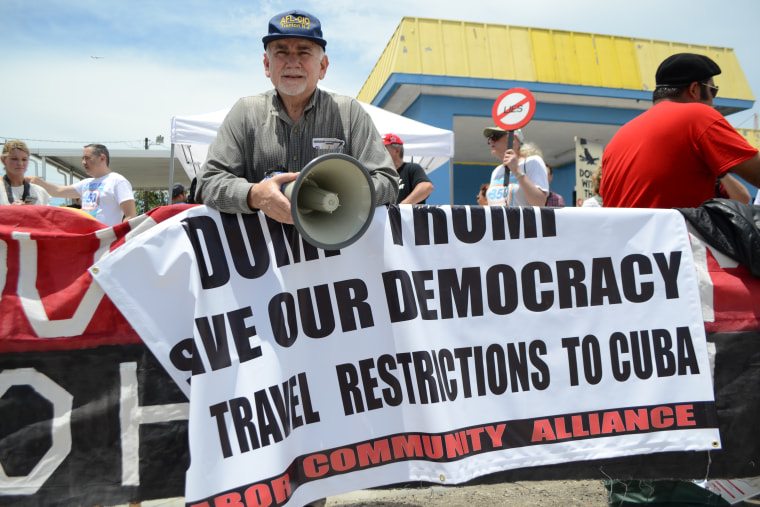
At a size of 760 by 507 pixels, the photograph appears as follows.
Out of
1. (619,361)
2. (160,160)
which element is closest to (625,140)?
(619,361)

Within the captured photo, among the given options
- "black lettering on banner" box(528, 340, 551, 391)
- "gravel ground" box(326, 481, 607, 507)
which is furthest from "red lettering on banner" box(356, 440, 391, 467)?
"gravel ground" box(326, 481, 607, 507)

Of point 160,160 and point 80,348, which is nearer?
point 80,348

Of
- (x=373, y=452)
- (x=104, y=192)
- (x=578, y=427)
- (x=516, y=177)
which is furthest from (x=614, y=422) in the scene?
(x=104, y=192)

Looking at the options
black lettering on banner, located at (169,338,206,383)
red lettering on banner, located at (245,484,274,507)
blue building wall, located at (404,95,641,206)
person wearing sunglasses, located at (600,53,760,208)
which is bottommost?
red lettering on banner, located at (245,484,274,507)

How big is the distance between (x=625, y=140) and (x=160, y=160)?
56.3 feet

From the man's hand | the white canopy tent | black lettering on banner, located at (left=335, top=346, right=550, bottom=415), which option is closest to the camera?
the man's hand

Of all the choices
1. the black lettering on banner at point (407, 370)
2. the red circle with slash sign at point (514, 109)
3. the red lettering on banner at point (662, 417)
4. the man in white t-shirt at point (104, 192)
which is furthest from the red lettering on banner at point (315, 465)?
the man in white t-shirt at point (104, 192)

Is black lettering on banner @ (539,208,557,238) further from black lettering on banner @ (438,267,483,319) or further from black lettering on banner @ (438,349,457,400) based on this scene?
black lettering on banner @ (438,349,457,400)

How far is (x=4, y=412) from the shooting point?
1.70m

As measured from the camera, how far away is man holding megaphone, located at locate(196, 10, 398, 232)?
1904 mm

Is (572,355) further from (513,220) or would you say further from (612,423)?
(513,220)

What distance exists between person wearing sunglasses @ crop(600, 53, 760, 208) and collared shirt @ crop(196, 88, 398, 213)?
1.17 meters

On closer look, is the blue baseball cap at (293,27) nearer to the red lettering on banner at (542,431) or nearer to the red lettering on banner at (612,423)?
the red lettering on banner at (542,431)

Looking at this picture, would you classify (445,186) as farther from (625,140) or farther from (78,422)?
(78,422)
